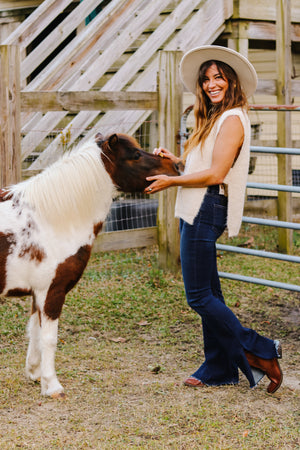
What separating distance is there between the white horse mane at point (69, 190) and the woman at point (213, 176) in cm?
43

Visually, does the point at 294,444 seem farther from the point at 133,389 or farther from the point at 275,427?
the point at 133,389

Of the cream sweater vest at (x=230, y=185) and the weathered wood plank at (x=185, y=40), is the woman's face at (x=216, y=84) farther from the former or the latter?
the weathered wood plank at (x=185, y=40)

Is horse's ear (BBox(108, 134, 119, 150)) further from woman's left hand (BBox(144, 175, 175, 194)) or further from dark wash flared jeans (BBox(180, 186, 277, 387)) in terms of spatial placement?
dark wash flared jeans (BBox(180, 186, 277, 387))

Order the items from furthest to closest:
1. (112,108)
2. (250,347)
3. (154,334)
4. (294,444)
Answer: (112,108)
(154,334)
(250,347)
(294,444)

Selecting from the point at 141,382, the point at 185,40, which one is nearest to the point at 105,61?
the point at 185,40

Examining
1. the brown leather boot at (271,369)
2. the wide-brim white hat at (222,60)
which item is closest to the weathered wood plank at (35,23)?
the wide-brim white hat at (222,60)

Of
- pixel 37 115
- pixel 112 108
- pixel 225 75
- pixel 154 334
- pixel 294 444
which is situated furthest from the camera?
pixel 37 115

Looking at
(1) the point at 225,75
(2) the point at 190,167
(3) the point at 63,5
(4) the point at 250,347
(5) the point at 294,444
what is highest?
(3) the point at 63,5

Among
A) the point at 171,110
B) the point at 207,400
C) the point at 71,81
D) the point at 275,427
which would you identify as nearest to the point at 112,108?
the point at 171,110

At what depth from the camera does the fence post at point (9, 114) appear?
5.59 m

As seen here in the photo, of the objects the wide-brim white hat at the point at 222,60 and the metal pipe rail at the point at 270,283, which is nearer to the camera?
the wide-brim white hat at the point at 222,60

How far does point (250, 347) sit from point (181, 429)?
775mm

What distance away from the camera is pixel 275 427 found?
352cm

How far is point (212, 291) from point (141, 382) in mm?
798
